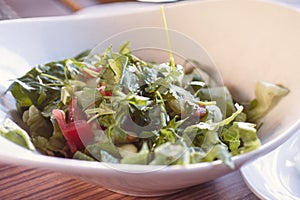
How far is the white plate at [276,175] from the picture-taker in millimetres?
718

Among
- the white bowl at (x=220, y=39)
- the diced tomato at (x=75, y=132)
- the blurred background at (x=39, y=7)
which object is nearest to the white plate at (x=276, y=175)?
the white bowl at (x=220, y=39)

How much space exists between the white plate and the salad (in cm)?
5

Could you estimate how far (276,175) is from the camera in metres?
0.78

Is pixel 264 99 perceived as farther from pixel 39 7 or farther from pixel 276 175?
pixel 39 7

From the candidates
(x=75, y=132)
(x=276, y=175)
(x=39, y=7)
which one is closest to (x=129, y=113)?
(x=75, y=132)

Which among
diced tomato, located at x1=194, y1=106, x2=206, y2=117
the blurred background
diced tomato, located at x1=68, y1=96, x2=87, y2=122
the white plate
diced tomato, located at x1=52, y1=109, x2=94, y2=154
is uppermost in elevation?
the blurred background

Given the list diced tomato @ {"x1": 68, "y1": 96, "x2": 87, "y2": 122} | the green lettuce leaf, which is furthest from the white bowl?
diced tomato @ {"x1": 68, "y1": 96, "x2": 87, "y2": 122}

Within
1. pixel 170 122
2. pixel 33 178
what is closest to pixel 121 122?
pixel 170 122

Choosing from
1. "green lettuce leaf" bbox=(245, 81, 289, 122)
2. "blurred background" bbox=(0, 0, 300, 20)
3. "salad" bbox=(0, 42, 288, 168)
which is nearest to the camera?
"salad" bbox=(0, 42, 288, 168)

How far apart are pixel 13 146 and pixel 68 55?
0.40m

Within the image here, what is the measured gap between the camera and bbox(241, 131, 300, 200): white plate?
2.36 ft

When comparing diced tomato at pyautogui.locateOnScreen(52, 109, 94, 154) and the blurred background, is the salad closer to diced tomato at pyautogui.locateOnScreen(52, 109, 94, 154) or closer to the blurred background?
diced tomato at pyautogui.locateOnScreen(52, 109, 94, 154)

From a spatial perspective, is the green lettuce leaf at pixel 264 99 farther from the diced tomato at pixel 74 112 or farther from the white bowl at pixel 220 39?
the diced tomato at pixel 74 112

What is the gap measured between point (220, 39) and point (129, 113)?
0.35 m
